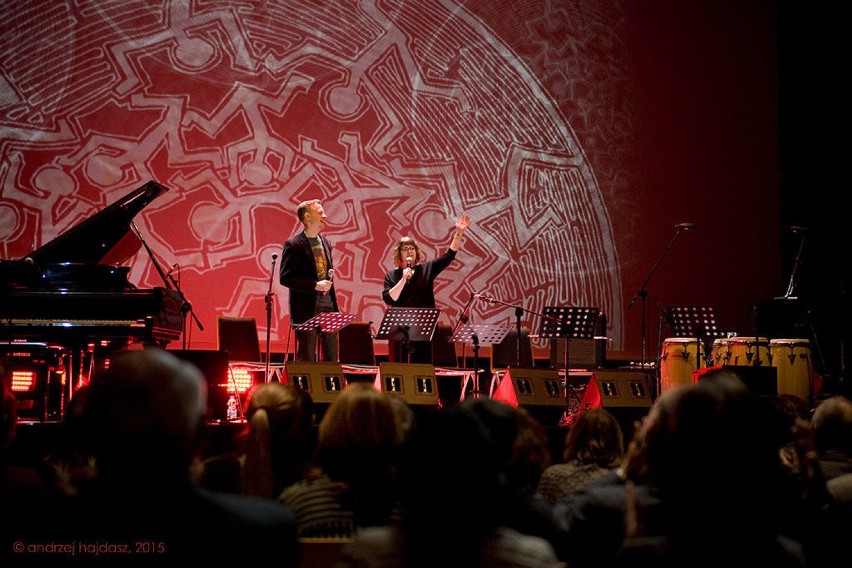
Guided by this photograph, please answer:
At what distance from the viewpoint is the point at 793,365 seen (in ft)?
25.5

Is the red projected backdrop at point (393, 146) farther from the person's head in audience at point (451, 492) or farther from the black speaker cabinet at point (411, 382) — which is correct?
the person's head in audience at point (451, 492)

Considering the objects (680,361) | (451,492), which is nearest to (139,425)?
(451,492)

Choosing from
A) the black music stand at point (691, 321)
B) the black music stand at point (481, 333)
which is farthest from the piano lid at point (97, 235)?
the black music stand at point (691, 321)

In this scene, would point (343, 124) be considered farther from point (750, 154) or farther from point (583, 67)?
point (750, 154)

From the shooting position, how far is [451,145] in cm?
919

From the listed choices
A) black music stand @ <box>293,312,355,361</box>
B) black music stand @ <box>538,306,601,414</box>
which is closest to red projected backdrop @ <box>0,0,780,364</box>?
black music stand @ <box>293,312,355,361</box>

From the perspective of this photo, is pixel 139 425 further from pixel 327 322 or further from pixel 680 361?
pixel 680 361

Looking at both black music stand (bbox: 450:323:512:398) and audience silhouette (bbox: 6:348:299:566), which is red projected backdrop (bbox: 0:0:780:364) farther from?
audience silhouette (bbox: 6:348:299:566)

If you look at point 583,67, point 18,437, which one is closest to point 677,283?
point 583,67

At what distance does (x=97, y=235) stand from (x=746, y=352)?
17.8 feet

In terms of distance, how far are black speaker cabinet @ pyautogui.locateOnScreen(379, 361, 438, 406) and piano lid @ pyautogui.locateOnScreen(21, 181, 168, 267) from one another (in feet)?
6.77

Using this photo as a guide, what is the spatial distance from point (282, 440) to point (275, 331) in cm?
590

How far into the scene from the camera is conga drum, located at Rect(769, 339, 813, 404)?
7754 mm

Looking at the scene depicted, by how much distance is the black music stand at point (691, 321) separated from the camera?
7.00 m
